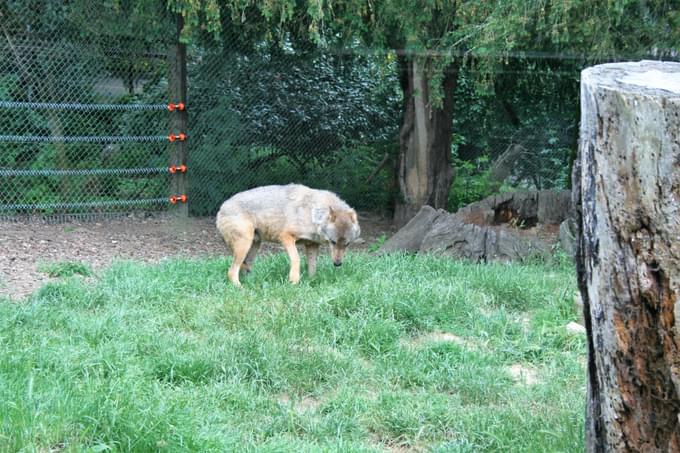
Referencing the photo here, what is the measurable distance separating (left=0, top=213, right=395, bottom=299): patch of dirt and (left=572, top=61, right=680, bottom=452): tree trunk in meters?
6.98

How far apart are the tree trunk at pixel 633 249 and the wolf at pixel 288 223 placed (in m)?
5.66

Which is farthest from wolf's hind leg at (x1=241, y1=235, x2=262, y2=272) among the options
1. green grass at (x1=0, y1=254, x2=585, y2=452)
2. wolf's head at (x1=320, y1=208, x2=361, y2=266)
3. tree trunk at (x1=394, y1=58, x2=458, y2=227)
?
tree trunk at (x1=394, y1=58, x2=458, y2=227)

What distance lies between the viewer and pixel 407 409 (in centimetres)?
521

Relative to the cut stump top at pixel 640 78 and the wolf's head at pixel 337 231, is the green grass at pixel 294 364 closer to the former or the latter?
the wolf's head at pixel 337 231

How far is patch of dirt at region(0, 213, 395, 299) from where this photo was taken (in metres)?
9.93

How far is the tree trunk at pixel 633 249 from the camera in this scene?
290 centimetres

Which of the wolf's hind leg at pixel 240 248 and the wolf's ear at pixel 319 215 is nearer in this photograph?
the wolf's hind leg at pixel 240 248

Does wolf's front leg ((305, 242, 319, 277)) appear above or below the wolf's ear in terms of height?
below

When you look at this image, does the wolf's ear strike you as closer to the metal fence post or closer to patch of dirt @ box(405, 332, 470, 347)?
patch of dirt @ box(405, 332, 470, 347)

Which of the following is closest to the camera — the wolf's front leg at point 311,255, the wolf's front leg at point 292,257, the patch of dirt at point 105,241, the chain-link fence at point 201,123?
the wolf's front leg at point 292,257

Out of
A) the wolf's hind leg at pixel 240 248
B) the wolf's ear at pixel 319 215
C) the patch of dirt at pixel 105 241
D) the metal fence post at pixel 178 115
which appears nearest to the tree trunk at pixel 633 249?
the wolf's ear at pixel 319 215

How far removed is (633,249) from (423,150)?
385 inches

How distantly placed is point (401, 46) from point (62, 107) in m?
4.98

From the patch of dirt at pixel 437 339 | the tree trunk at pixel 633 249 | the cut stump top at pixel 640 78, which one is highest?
the cut stump top at pixel 640 78
